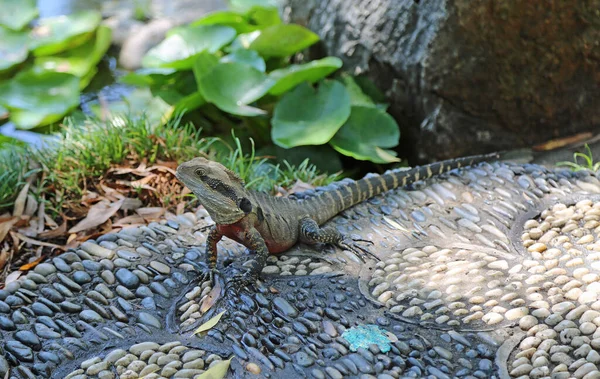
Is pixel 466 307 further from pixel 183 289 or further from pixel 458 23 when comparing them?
pixel 458 23

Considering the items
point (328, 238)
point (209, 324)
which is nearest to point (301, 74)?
point (328, 238)

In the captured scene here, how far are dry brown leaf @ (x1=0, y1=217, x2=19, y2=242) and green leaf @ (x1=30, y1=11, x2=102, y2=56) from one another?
3768mm

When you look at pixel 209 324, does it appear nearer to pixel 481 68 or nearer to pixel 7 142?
pixel 7 142

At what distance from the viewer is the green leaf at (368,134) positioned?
543 cm

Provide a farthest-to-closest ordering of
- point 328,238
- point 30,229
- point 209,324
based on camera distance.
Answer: point 30,229 < point 328,238 < point 209,324

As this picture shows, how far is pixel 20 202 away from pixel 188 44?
2.72 meters

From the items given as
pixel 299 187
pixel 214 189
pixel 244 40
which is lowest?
pixel 299 187

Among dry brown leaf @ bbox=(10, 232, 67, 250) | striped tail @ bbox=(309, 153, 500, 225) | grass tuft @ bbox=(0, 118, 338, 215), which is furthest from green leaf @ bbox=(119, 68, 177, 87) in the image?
striped tail @ bbox=(309, 153, 500, 225)

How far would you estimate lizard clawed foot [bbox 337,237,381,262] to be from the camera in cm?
350

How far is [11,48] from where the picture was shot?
723cm

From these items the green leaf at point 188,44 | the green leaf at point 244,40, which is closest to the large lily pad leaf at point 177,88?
the green leaf at point 188,44

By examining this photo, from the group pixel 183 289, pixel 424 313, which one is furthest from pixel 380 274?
pixel 183 289

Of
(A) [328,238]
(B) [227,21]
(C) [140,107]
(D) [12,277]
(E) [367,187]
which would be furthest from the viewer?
(B) [227,21]

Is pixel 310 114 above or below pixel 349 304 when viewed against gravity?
below
